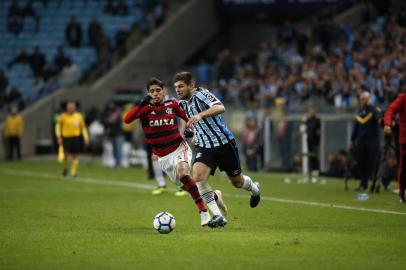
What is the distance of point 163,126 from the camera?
1639 cm

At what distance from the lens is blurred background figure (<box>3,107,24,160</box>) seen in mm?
40094

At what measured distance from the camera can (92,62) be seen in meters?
45.2

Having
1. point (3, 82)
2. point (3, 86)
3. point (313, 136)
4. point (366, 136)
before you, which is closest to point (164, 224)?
point (366, 136)

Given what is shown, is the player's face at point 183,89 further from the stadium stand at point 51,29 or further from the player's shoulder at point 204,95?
the stadium stand at point 51,29

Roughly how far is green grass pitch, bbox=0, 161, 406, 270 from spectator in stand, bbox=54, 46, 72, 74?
20.2m

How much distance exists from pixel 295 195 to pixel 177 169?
713cm

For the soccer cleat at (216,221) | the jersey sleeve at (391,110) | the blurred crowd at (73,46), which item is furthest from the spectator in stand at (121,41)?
the soccer cleat at (216,221)

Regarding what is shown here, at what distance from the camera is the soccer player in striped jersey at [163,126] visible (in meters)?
15.9

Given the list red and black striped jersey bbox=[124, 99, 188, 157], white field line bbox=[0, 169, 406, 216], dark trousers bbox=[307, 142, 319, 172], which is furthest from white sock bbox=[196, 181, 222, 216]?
dark trousers bbox=[307, 142, 319, 172]

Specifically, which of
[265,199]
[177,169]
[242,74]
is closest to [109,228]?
[177,169]

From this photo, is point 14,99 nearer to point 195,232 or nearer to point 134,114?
point 134,114

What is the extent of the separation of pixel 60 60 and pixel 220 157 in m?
30.0

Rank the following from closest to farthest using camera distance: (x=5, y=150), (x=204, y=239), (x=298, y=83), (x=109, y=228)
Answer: (x=204, y=239), (x=109, y=228), (x=298, y=83), (x=5, y=150)

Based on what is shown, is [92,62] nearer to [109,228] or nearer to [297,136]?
[297,136]
